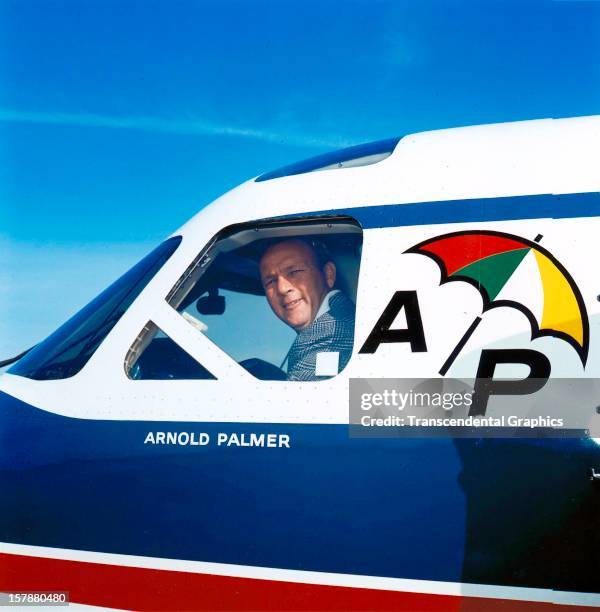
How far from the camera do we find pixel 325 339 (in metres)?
3.36

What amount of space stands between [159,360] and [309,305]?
0.75 m

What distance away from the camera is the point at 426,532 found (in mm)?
2908

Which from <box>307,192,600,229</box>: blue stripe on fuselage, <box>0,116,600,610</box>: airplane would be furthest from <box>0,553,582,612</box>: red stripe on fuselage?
<box>307,192,600,229</box>: blue stripe on fuselage

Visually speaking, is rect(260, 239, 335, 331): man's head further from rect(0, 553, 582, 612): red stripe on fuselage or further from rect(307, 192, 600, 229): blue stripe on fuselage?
rect(0, 553, 582, 612): red stripe on fuselage

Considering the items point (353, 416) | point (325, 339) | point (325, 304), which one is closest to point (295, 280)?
point (325, 304)

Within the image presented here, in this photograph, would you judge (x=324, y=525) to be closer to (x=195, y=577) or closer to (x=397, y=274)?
(x=195, y=577)

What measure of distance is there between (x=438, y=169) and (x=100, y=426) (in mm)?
1918

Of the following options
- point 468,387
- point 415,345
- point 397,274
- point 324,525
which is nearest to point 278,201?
point 397,274

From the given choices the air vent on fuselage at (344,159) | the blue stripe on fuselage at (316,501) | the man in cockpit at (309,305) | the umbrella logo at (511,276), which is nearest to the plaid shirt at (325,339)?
the man in cockpit at (309,305)

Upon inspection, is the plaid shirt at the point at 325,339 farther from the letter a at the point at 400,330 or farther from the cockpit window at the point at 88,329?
the cockpit window at the point at 88,329

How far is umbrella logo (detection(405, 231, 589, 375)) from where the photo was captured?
296 cm

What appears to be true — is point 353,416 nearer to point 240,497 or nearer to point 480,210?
point 240,497

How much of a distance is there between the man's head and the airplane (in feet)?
0.15

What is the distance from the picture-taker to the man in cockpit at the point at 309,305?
10.8 ft
